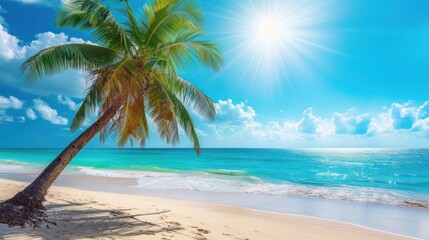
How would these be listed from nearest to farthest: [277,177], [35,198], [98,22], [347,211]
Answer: [35,198] < [98,22] < [347,211] < [277,177]

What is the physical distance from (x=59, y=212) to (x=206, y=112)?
4513mm

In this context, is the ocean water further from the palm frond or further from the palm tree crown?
the palm frond

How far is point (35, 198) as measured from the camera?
237 inches

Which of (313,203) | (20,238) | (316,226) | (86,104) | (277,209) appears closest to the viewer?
(20,238)

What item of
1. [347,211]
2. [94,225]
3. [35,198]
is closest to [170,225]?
[94,225]

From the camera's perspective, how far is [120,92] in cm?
686

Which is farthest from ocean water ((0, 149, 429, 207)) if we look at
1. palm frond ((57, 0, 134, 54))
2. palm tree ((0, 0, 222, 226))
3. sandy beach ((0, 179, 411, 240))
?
palm frond ((57, 0, 134, 54))

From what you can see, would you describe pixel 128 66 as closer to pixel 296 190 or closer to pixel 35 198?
pixel 35 198

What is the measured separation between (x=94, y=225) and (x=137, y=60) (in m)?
3.83

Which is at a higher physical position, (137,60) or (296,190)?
(137,60)

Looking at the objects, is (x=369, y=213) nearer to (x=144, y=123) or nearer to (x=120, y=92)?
(x=144, y=123)

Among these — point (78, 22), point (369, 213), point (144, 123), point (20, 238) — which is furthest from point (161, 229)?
point (369, 213)

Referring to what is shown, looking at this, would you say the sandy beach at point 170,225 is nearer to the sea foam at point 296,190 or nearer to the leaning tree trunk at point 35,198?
the leaning tree trunk at point 35,198

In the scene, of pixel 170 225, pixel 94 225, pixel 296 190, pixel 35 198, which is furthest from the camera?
pixel 296 190
